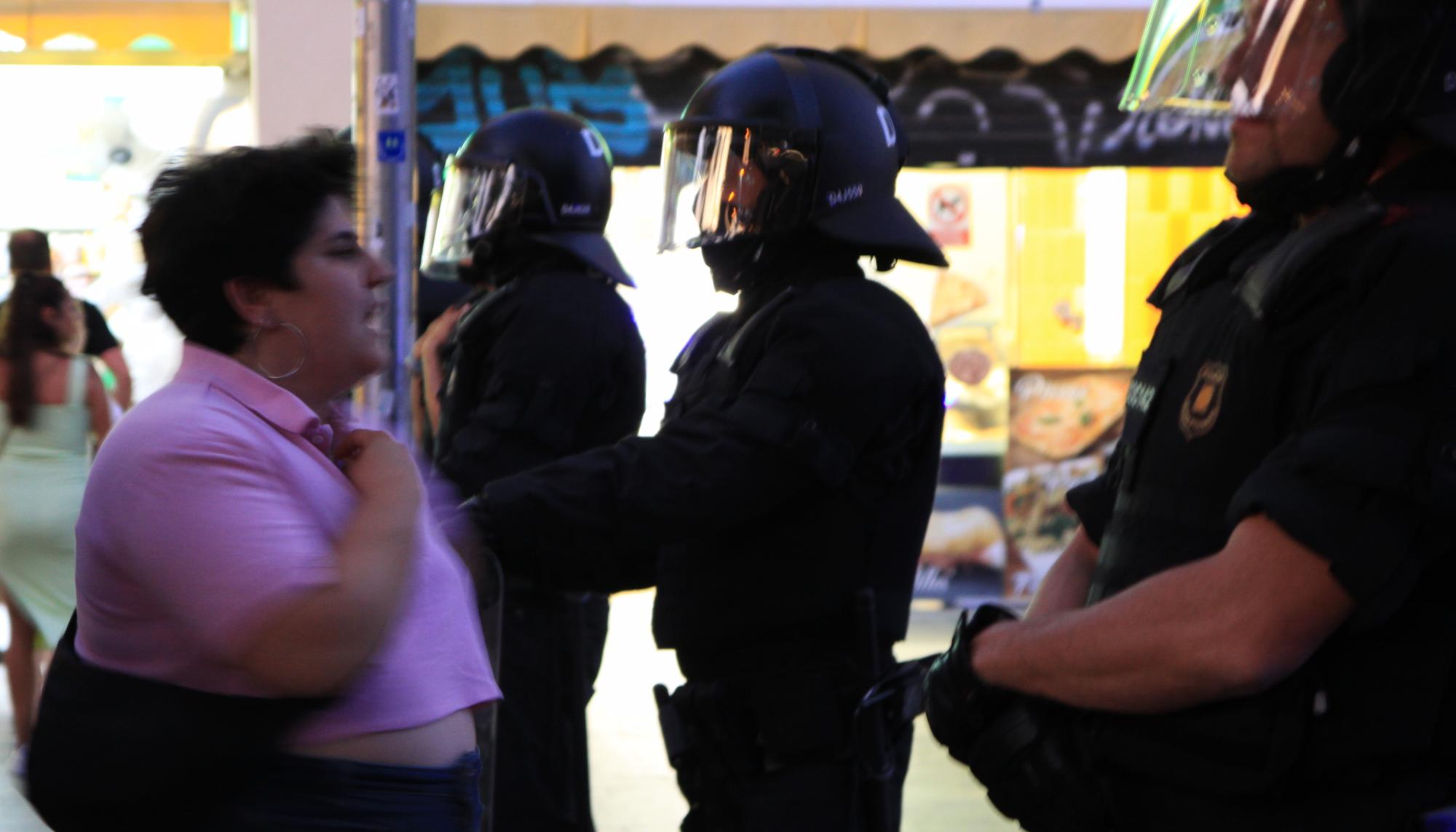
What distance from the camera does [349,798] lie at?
1.87 m

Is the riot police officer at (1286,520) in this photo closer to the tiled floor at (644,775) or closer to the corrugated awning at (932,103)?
the tiled floor at (644,775)

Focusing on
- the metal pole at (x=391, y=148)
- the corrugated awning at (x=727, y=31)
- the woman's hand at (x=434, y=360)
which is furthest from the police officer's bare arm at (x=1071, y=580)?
the corrugated awning at (x=727, y=31)

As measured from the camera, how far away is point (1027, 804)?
2.00 meters

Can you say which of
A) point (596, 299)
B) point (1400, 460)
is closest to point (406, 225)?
point (596, 299)

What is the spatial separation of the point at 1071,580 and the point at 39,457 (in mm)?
4557

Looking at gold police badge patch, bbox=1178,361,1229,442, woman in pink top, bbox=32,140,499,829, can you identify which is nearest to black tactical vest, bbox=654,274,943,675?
woman in pink top, bbox=32,140,499,829

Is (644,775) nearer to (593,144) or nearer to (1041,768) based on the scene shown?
(593,144)

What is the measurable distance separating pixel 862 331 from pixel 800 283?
26cm

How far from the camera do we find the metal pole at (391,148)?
530 centimetres

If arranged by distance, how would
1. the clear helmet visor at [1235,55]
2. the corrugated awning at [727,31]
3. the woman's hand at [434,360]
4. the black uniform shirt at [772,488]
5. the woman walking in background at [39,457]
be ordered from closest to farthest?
the clear helmet visor at [1235,55], the black uniform shirt at [772,488], the woman's hand at [434,360], the woman walking in background at [39,457], the corrugated awning at [727,31]

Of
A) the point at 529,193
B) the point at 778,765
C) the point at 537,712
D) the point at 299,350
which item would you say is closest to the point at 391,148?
the point at 529,193

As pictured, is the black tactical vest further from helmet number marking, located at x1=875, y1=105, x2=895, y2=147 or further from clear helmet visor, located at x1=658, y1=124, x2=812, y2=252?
helmet number marking, located at x1=875, y1=105, x2=895, y2=147

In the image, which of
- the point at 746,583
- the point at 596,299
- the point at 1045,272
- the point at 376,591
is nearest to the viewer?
the point at 376,591

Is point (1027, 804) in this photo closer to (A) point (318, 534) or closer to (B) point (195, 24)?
(A) point (318, 534)
